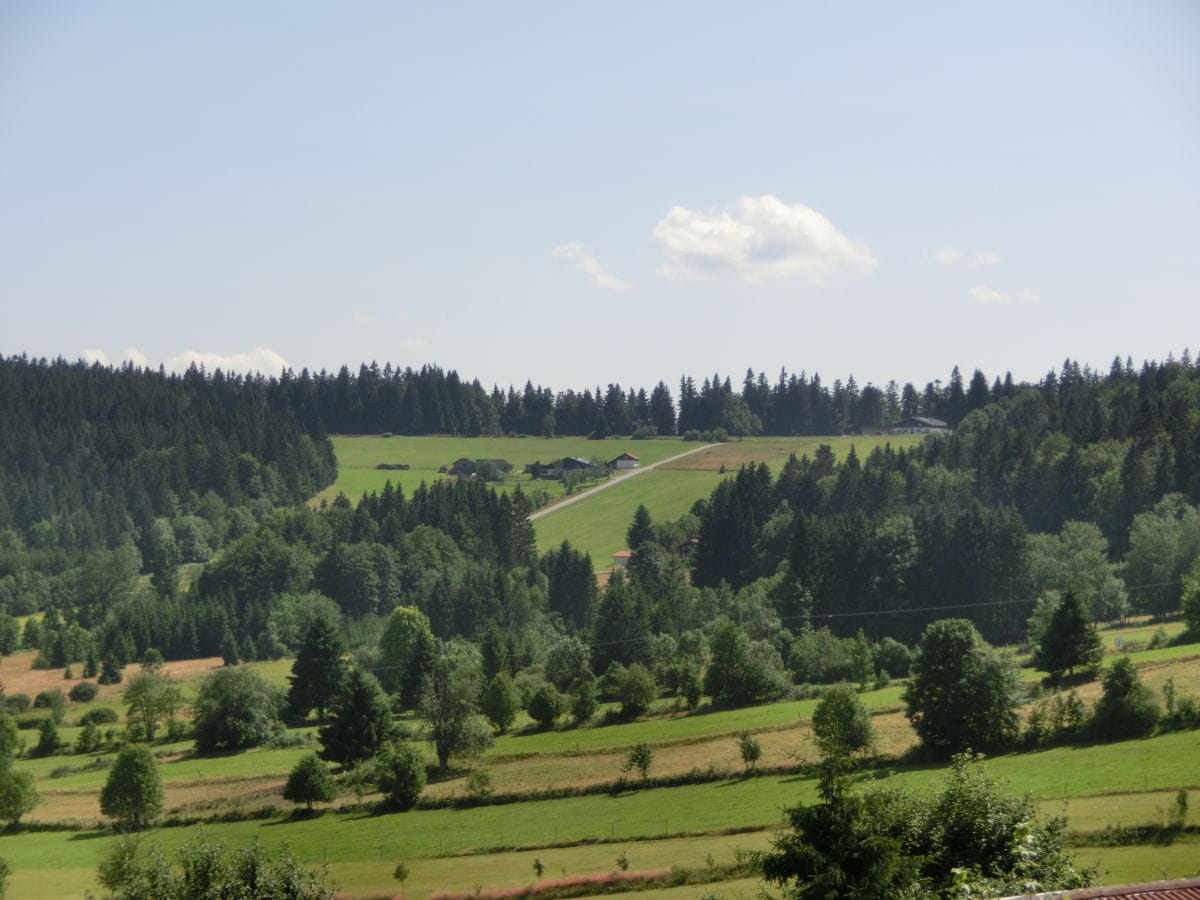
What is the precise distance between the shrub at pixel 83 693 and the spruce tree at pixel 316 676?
20864mm

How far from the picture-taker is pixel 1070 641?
56.8m

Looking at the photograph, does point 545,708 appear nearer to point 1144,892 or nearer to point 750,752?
point 750,752

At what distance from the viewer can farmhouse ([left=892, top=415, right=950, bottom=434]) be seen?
578ft

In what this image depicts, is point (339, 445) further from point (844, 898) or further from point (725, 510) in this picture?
point (844, 898)

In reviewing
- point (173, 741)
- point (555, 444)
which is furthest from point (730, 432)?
point (173, 741)

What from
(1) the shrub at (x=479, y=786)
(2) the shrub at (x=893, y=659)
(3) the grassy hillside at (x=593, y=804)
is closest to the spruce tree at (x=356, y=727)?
(3) the grassy hillside at (x=593, y=804)

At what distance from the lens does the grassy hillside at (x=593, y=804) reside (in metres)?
38.1

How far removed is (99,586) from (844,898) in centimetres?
11098

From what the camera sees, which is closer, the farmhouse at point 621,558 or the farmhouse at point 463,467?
the farmhouse at point 621,558

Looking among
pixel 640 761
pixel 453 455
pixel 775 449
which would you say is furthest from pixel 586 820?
pixel 453 455

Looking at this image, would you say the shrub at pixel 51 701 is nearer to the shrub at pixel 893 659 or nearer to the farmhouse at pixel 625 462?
the shrub at pixel 893 659

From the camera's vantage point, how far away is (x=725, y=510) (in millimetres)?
117062

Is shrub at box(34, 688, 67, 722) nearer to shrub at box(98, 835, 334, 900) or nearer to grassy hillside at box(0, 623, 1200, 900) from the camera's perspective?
grassy hillside at box(0, 623, 1200, 900)

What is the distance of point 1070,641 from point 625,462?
117m
